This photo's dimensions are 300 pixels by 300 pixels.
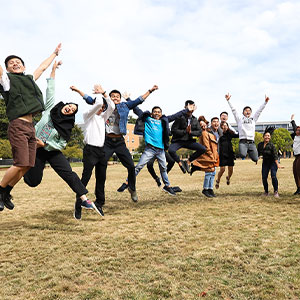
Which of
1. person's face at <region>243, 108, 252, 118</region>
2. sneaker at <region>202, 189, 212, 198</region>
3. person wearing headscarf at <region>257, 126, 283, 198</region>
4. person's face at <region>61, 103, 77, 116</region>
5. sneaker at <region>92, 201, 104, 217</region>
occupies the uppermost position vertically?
person's face at <region>243, 108, 252, 118</region>

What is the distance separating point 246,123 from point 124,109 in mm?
3947

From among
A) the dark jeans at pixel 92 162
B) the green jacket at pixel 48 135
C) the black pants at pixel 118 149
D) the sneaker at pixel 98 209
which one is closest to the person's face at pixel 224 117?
the black pants at pixel 118 149

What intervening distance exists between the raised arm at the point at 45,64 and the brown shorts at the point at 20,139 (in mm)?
844

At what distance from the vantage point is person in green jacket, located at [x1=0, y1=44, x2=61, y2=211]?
435 cm

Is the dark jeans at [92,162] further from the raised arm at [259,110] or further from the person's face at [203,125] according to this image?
the raised arm at [259,110]

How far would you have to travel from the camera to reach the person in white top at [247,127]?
8.95 metres

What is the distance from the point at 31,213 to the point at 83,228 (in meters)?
2.20

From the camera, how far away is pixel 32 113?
4535mm

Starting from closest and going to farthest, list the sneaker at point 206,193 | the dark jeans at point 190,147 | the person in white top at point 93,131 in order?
the person in white top at point 93,131, the dark jeans at point 190,147, the sneaker at point 206,193

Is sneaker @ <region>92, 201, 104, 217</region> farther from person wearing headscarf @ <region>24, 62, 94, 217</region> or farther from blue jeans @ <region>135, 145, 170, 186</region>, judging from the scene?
blue jeans @ <region>135, 145, 170, 186</region>

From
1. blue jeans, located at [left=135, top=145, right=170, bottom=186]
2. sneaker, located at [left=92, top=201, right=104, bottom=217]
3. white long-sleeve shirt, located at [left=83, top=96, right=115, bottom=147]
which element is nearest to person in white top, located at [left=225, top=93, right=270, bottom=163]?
blue jeans, located at [left=135, top=145, right=170, bottom=186]

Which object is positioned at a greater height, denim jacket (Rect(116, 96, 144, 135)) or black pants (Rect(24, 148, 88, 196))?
denim jacket (Rect(116, 96, 144, 135))

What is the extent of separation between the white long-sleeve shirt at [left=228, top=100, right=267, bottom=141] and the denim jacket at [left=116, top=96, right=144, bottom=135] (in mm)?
3383

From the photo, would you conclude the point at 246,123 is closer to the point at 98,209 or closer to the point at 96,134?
the point at 96,134
